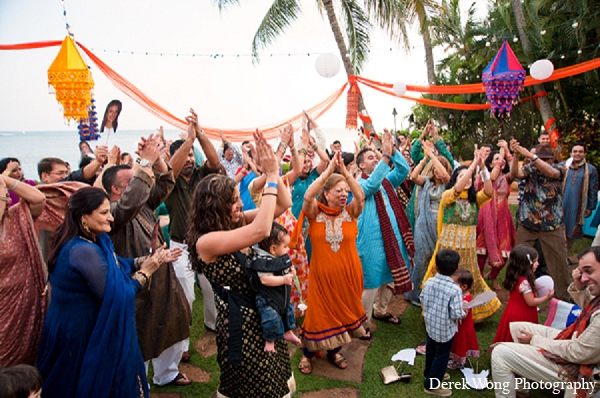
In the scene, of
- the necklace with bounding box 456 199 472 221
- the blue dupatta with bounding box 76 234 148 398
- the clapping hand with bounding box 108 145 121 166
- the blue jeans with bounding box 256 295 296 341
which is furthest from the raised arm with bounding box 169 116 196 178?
the necklace with bounding box 456 199 472 221

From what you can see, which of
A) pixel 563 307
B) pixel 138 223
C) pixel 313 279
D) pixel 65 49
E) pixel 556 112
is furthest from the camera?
pixel 556 112

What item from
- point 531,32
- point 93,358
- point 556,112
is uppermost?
point 531,32

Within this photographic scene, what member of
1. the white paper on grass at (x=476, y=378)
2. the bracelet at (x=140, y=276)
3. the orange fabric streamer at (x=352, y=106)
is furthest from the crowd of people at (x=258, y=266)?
the orange fabric streamer at (x=352, y=106)

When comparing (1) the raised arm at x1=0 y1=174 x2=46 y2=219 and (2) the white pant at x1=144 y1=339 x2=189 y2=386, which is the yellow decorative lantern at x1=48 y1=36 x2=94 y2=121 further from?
(2) the white pant at x1=144 y1=339 x2=189 y2=386

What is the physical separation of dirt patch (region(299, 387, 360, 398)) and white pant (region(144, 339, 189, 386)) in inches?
40.4

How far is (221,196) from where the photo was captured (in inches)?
85.9

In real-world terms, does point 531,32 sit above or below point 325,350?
above

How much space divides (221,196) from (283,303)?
64cm

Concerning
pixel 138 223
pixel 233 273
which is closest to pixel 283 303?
pixel 233 273

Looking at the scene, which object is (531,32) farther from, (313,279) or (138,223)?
(138,223)

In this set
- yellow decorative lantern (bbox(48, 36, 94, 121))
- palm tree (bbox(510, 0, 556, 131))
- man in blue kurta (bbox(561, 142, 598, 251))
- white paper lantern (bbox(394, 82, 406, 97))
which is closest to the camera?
yellow decorative lantern (bbox(48, 36, 94, 121))

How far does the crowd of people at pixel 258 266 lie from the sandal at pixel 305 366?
0.08 ft

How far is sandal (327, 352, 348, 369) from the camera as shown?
145 inches

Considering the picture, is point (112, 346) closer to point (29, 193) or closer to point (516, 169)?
point (29, 193)
